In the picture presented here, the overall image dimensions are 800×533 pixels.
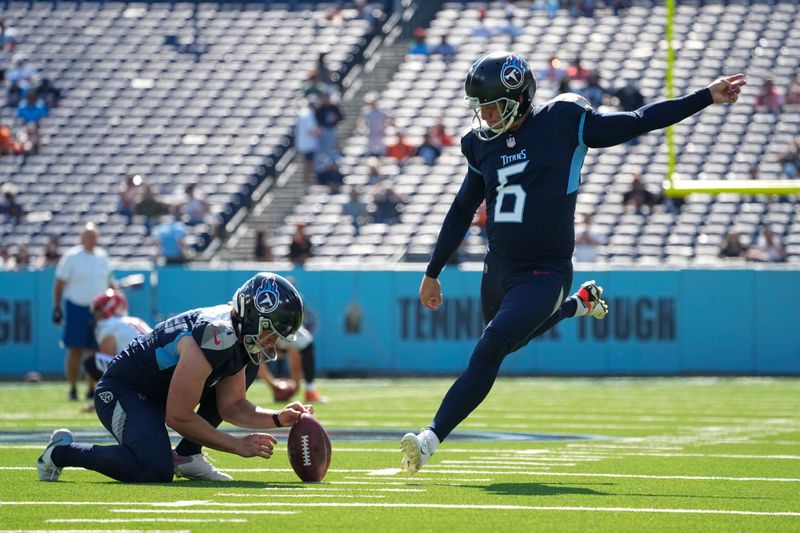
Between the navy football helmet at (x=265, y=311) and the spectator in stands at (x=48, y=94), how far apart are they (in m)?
20.9

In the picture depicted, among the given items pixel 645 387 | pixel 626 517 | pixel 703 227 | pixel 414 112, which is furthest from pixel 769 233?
pixel 626 517

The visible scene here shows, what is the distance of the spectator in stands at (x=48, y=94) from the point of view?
26734 mm

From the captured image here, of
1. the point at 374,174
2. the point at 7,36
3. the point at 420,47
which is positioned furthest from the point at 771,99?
the point at 7,36

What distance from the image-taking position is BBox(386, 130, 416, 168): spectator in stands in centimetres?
2361

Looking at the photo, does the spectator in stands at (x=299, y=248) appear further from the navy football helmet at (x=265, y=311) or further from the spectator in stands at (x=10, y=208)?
the navy football helmet at (x=265, y=311)

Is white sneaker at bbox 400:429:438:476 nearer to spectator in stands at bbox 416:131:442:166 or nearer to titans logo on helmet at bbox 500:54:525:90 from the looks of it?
titans logo on helmet at bbox 500:54:525:90

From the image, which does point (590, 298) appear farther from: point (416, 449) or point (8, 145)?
point (8, 145)

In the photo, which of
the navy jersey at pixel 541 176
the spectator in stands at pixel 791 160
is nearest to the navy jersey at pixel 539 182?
the navy jersey at pixel 541 176

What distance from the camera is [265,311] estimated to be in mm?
6668

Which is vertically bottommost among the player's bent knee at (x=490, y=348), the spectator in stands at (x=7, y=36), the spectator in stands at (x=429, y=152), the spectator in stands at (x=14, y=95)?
the player's bent knee at (x=490, y=348)

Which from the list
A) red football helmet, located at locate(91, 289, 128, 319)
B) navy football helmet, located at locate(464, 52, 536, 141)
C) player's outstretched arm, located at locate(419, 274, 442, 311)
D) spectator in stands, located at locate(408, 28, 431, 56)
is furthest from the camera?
spectator in stands, located at locate(408, 28, 431, 56)

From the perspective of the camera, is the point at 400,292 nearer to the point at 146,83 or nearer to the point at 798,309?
the point at 798,309

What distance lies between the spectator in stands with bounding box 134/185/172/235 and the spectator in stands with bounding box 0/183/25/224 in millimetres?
2289

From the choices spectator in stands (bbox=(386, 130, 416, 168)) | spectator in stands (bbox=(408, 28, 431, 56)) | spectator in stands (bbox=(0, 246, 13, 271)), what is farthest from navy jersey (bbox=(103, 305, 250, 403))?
spectator in stands (bbox=(408, 28, 431, 56))
